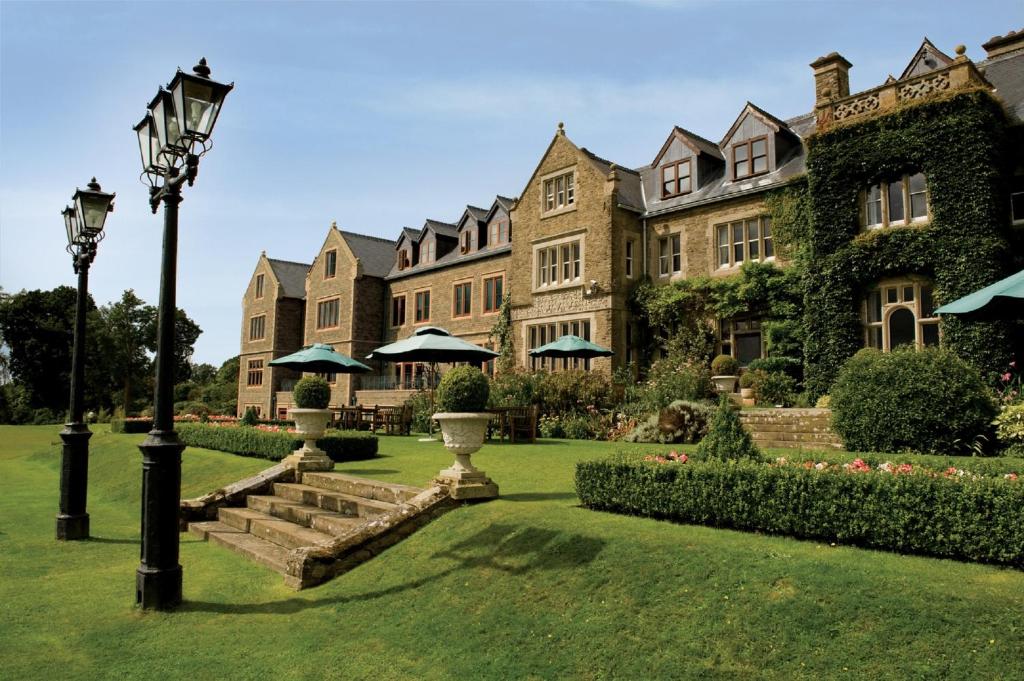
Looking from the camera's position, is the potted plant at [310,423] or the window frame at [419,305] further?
the window frame at [419,305]

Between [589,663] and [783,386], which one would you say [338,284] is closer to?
[783,386]

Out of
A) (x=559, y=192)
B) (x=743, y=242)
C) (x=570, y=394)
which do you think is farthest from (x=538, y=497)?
(x=559, y=192)

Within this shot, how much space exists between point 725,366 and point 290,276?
35.4 m

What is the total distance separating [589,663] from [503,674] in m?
0.64

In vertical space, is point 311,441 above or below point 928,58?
below

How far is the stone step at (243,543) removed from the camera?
336 inches

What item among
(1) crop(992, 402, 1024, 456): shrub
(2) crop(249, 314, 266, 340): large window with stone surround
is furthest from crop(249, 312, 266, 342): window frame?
(1) crop(992, 402, 1024, 456): shrub

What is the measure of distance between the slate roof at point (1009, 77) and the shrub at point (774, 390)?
9.89 m

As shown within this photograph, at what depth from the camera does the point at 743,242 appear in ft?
81.6

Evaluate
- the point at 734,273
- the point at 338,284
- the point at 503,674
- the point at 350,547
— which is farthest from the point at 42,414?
the point at 503,674

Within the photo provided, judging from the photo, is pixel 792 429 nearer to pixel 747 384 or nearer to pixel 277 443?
pixel 747 384

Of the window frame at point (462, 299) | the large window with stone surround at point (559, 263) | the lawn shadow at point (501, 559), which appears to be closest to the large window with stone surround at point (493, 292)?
the window frame at point (462, 299)

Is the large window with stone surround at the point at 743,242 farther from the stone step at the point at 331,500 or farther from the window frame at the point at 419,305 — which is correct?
the stone step at the point at 331,500

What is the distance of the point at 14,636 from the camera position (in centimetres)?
621
